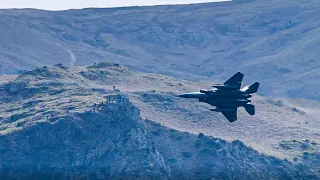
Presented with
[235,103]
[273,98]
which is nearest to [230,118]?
[235,103]

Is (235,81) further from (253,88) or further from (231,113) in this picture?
(231,113)

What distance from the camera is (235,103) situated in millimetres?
155875

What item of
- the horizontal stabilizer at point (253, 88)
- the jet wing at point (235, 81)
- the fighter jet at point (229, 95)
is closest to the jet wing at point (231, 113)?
the fighter jet at point (229, 95)

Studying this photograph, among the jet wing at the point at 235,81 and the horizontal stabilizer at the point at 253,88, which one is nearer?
the horizontal stabilizer at the point at 253,88

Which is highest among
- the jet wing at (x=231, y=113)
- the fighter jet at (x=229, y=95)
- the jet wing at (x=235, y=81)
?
the jet wing at (x=235, y=81)

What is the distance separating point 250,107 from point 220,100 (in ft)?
16.2

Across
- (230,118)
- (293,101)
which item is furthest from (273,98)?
(230,118)

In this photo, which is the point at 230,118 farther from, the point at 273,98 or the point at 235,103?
the point at 273,98

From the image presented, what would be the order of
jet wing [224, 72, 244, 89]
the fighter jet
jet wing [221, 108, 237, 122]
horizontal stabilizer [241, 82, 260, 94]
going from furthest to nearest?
jet wing [221, 108, 237, 122] → jet wing [224, 72, 244, 89] → the fighter jet → horizontal stabilizer [241, 82, 260, 94]

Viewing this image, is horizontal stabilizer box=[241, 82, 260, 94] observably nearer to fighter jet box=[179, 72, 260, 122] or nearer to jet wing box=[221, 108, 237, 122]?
fighter jet box=[179, 72, 260, 122]

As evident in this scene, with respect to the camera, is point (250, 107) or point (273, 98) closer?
point (250, 107)

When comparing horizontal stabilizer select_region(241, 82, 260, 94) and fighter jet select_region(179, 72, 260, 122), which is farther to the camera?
fighter jet select_region(179, 72, 260, 122)

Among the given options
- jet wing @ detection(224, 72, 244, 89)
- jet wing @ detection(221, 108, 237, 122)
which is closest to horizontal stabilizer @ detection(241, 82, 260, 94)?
jet wing @ detection(224, 72, 244, 89)

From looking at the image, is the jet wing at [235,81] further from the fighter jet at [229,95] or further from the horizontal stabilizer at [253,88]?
the horizontal stabilizer at [253,88]
